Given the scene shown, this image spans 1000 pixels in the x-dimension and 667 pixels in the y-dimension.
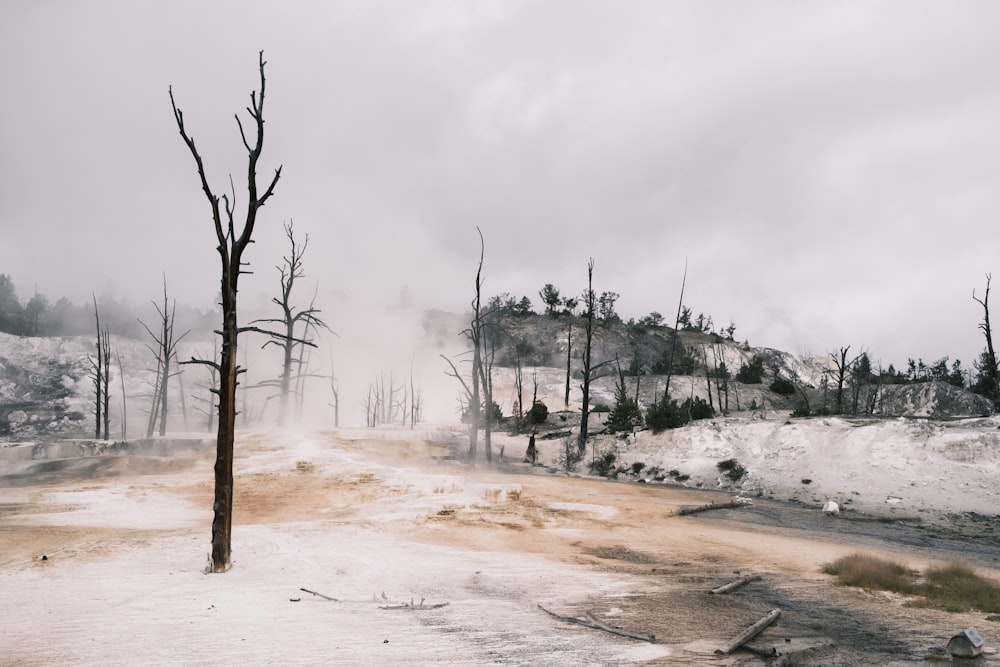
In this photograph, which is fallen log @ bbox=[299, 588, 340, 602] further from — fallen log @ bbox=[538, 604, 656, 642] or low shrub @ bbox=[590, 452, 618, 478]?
low shrub @ bbox=[590, 452, 618, 478]

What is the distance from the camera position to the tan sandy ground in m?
6.07

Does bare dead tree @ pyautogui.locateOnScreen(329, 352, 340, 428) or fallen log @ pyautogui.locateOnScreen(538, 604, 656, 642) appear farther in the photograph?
bare dead tree @ pyautogui.locateOnScreen(329, 352, 340, 428)

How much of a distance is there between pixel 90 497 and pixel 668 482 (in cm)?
2206

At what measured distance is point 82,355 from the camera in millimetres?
68375

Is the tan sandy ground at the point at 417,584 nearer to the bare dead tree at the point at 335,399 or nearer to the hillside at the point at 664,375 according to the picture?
the bare dead tree at the point at 335,399

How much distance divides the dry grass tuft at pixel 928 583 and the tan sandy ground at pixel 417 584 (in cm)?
42

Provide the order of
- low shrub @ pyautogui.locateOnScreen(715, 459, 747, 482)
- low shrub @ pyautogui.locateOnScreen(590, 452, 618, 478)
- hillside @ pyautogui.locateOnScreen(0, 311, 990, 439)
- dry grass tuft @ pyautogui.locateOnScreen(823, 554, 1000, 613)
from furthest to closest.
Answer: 1. hillside @ pyautogui.locateOnScreen(0, 311, 990, 439)
2. low shrub @ pyautogui.locateOnScreen(590, 452, 618, 478)
3. low shrub @ pyautogui.locateOnScreen(715, 459, 747, 482)
4. dry grass tuft @ pyautogui.locateOnScreen(823, 554, 1000, 613)

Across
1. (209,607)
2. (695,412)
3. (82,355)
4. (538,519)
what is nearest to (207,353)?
(82,355)

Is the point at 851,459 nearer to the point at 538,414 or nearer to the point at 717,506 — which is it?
the point at 717,506

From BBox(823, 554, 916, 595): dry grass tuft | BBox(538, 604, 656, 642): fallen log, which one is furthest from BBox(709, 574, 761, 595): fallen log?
BBox(538, 604, 656, 642): fallen log

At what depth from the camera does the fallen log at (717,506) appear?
60.4ft

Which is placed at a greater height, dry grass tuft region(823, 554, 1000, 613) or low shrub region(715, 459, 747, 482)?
dry grass tuft region(823, 554, 1000, 613)

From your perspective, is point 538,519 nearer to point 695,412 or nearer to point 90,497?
point 90,497

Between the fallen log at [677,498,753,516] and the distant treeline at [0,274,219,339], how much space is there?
8007cm
